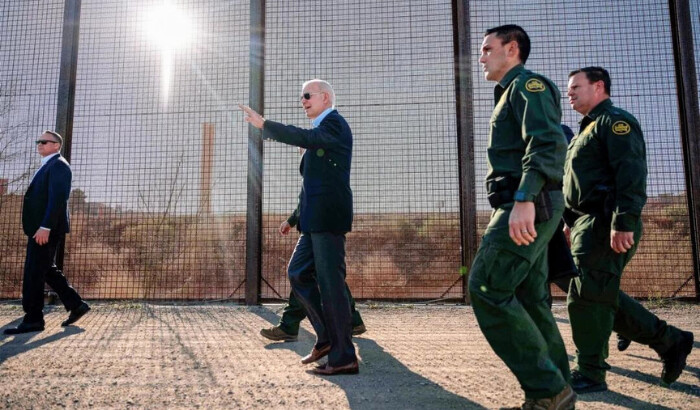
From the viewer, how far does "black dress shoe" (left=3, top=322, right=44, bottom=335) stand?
156 inches

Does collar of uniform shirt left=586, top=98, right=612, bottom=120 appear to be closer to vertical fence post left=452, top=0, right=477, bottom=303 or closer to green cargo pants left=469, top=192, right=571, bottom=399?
green cargo pants left=469, top=192, right=571, bottom=399

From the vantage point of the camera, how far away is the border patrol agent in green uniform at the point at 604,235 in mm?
2420

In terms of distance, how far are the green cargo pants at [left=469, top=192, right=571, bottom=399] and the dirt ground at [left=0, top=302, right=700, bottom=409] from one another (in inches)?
15.7

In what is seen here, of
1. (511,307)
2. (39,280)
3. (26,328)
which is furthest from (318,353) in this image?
(39,280)

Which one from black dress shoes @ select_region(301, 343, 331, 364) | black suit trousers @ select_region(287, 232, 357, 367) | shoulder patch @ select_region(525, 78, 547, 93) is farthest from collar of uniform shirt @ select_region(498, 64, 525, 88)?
black dress shoes @ select_region(301, 343, 331, 364)

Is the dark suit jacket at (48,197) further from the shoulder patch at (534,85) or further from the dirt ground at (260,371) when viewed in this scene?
the shoulder patch at (534,85)

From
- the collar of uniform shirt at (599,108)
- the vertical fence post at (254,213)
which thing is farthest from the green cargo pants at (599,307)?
the vertical fence post at (254,213)

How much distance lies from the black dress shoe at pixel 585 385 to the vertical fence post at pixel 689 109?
4.29 m

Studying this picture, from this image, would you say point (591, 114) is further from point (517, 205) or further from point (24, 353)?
point (24, 353)

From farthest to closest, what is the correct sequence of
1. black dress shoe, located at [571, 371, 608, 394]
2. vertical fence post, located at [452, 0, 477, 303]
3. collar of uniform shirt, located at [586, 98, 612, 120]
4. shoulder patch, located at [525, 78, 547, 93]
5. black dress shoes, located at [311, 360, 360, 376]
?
vertical fence post, located at [452, 0, 477, 303] < collar of uniform shirt, located at [586, 98, 612, 120] < black dress shoes, located at [311, 360, 360, 376] < black dress shoe, located at [571, 371, 608, 394] < shoulder patch, located at [525, 78, 547, 93]

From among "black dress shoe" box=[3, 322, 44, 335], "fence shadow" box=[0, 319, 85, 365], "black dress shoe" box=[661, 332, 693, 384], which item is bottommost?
"fence shadow" box=[0, 319, 85, 365]

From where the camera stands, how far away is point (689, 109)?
560cm

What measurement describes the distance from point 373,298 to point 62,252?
13.3 feet

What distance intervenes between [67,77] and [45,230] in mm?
2886
